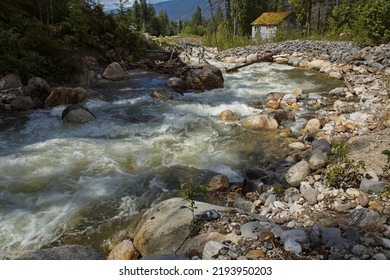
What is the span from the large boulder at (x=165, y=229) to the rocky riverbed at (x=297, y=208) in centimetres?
1

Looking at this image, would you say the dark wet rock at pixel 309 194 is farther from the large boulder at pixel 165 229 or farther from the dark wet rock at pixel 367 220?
the large boulder at pixel 165 229

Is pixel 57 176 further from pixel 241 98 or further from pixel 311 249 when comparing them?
pixel 241 98

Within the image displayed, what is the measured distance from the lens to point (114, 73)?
1335cm

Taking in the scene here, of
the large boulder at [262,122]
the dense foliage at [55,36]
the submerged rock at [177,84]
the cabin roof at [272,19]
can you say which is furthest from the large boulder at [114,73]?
the cabin roof at [272,19]

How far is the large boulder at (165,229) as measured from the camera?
11.2 feet

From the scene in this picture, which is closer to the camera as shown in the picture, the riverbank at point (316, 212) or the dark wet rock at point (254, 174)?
the riverbank at point (316, 212)

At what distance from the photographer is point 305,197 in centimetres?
449

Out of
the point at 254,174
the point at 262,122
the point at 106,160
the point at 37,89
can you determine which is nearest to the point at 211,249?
the point at 254,174

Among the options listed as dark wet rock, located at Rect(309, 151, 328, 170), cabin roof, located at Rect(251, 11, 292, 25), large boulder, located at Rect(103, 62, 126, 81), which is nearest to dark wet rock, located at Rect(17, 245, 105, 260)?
dark wet rock, located at Rect(309, 151, 328, 170)

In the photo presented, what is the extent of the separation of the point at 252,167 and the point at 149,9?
6783 centimetres

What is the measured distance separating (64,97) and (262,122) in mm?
6007

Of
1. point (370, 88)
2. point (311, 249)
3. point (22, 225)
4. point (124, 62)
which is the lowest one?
point (22, 225)

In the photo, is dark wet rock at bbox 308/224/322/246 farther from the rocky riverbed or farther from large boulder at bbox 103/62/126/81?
large boulder at bbox 103/62/126/81

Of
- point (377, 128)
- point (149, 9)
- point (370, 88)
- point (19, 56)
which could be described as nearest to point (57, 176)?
point (377, 128)
